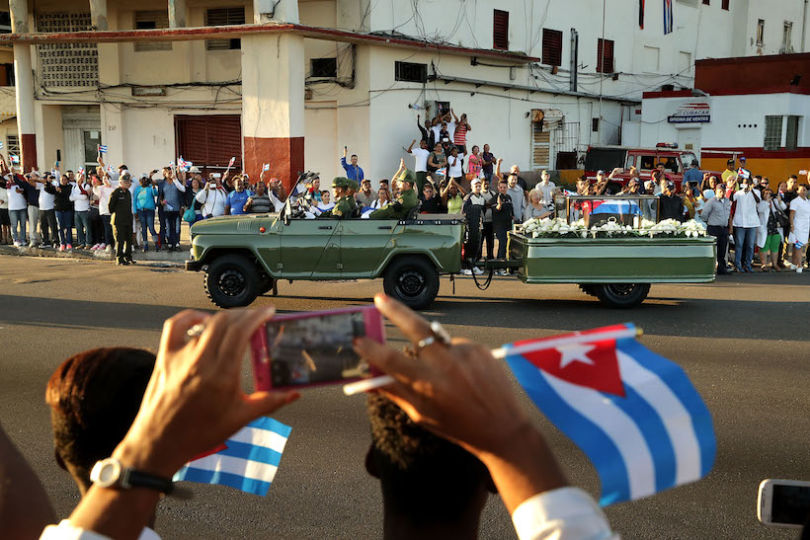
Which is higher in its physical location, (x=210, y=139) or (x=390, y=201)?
(x=210, y=139)

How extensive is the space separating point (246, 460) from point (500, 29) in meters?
26.9

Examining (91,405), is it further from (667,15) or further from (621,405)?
(667,15)

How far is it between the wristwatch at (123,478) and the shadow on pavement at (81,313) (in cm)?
999

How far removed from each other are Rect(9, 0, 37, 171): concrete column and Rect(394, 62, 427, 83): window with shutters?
10983mm

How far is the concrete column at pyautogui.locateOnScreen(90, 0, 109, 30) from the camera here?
2416 cm

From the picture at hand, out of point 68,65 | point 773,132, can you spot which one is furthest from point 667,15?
point 68,65

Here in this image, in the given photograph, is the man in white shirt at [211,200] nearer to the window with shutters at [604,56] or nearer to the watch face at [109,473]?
the watch face at [109,473]

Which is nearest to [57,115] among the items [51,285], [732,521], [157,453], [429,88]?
[429,88]

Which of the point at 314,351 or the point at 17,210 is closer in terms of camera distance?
the point at 314,351

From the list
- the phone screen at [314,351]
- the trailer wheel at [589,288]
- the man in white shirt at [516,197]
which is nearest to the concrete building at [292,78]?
the man in white shirt at [516,197]

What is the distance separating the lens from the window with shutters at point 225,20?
25.5 m

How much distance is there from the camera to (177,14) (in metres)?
23.3

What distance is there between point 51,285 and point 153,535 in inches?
568

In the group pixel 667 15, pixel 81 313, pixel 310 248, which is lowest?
pixel 81 313
